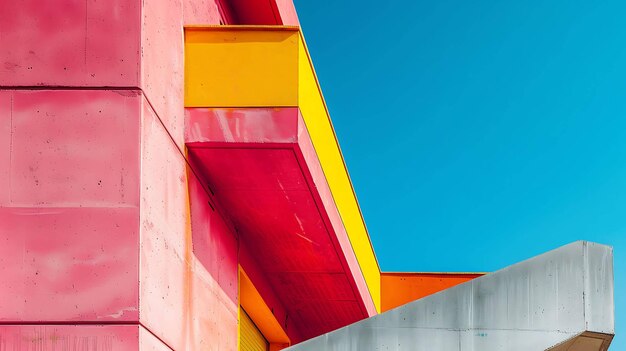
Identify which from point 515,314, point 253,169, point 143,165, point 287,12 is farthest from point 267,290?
point 143,165

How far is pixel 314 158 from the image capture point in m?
11.9

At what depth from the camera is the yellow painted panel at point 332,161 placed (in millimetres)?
11523

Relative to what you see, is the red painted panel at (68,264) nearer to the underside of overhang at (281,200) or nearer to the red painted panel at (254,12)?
the underside of overhang at (281,200)

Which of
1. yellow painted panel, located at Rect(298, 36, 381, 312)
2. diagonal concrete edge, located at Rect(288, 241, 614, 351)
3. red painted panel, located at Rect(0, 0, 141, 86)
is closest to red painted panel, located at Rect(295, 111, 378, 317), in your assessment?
yellow painted panel, located at Rect(298, 36, 381, 312)

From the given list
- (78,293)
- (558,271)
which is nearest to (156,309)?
(78,293)

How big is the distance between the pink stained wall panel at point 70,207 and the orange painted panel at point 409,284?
12144mm

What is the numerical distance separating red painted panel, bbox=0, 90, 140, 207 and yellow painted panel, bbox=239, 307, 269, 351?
583 centimetres

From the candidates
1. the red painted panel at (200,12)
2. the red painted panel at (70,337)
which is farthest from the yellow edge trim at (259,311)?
the red painted panel at (70,337)

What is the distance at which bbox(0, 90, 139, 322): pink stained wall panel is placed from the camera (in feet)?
29.9

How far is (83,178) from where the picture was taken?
371 inches

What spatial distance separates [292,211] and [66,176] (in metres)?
3.91

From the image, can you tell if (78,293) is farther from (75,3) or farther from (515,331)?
(515,331)

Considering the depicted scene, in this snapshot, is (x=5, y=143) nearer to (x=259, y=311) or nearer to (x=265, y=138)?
(x=265, y=138)

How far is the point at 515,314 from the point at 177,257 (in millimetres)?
2960
